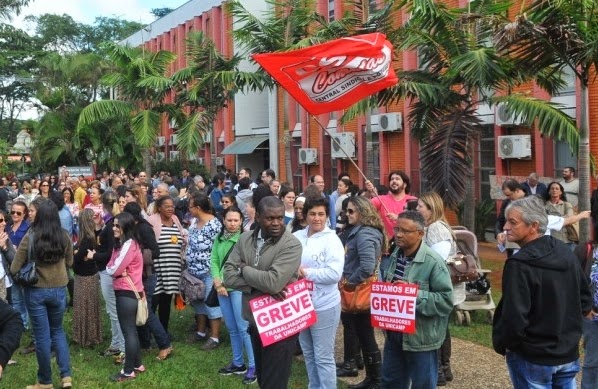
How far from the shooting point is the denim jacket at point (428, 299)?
5.04 metres

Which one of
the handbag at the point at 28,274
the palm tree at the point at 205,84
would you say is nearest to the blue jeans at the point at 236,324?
the handbag at the point at 28,274

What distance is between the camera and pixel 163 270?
8516 millimetres

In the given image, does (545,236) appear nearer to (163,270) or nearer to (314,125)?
(163,270)

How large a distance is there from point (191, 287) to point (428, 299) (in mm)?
4089

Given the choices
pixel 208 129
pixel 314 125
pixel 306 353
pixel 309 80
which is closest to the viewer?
pixel 306 353

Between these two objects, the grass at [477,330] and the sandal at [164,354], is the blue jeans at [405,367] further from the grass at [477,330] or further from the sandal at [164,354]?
the sandal at [164,354]

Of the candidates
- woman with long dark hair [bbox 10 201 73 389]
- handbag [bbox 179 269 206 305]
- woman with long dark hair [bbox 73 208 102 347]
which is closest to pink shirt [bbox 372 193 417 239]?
handbag [bbox 179 269 206 305]

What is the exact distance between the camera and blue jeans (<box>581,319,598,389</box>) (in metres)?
5.27

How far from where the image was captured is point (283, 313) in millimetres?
5172

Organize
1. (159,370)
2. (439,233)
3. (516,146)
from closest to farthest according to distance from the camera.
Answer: (439,233) < (159,370) < (516,146)

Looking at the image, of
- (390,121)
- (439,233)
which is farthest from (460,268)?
(390,121)

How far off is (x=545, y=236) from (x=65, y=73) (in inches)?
1247

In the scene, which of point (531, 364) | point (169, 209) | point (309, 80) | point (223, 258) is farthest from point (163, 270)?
point (531, 364)

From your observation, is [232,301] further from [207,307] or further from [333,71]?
[333,71]
